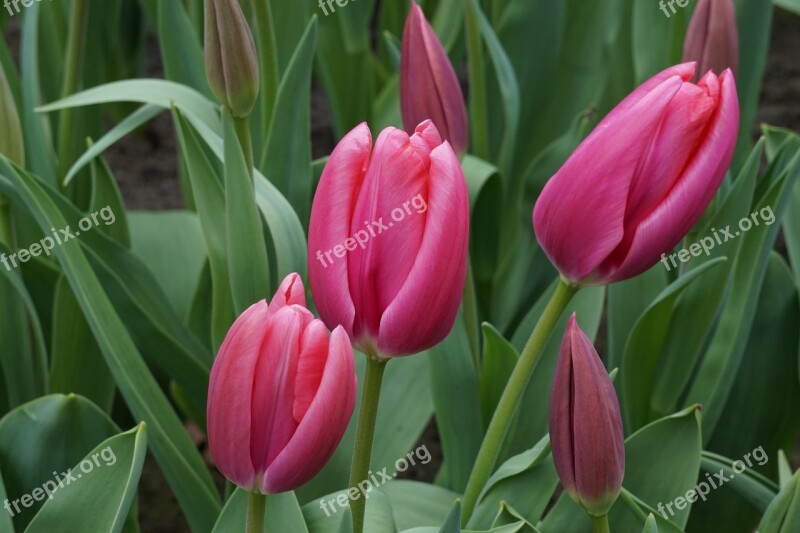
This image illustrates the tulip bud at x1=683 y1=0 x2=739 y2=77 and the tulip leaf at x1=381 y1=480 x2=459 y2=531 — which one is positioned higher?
the tulip bud at x1=683 y1=0 x2=739 y2=77

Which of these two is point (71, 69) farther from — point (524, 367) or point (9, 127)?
point (524, 367)

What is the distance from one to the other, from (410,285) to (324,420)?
0.08m

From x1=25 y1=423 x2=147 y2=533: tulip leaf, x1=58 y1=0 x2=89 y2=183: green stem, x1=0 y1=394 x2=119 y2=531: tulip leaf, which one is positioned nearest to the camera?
x1=25 y1=423 x2=147 y2=533: tulip leaf

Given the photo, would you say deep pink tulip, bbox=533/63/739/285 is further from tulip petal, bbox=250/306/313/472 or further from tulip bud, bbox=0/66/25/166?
tulip bud, bbox=0/66/25/166

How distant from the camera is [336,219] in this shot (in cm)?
56

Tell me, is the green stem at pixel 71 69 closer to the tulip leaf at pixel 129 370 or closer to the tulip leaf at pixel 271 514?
the tulip leaf at pixel 129 370

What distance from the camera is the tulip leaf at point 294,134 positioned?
3.23 ft

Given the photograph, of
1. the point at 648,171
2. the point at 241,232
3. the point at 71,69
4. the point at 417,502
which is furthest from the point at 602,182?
the point at 71,69

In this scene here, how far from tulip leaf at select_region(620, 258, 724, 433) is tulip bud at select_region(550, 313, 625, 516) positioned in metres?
0.34

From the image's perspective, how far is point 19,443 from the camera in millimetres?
862

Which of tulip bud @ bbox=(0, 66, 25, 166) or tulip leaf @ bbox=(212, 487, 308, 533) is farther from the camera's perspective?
tulip bud @ bbox=(0, 66, 25, 166)

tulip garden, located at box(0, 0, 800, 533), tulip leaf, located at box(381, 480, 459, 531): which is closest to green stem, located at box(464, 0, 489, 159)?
tulip garden, located at box(0, 0, 800, 533)

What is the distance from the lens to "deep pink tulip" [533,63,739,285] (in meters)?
0.58

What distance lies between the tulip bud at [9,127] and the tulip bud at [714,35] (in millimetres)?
601
